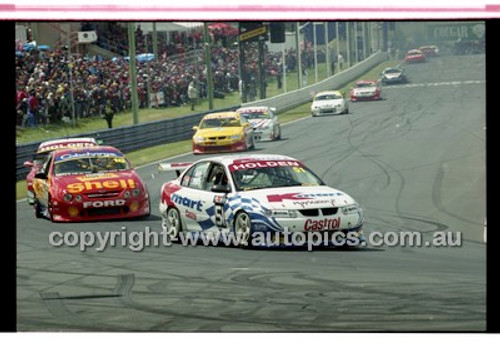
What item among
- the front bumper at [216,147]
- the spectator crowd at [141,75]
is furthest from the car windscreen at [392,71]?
the front bumper at [216,147]

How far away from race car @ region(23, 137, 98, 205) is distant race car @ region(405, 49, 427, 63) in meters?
2.60

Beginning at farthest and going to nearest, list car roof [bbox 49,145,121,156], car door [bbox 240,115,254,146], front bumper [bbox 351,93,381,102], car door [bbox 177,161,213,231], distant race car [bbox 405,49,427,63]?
car door [bbox 177,161,213,231] → front bumper [bbox 351,93,381,102] → car door [bbox 240,115,254,146] → car roof [bbox 49,145,121,156] → distant race car [bbox 405,49,427,63]

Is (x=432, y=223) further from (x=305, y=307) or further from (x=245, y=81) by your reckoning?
(x=245, y=81)

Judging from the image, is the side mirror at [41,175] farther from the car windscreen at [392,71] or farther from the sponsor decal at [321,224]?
the car windscreen at [392,71]

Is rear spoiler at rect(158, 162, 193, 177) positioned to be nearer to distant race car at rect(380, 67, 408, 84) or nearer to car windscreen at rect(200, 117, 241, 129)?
car windscreen at rect(200, 117, 241, 129)

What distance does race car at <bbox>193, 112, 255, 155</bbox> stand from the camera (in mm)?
8125

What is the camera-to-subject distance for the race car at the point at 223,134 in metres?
8.12

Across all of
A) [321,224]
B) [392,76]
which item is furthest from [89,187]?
[392,76]

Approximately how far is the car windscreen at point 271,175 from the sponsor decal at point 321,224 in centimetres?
35

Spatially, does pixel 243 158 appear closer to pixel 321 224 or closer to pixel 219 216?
pixel 219 216

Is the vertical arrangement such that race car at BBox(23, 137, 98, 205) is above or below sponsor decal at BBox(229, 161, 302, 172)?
above

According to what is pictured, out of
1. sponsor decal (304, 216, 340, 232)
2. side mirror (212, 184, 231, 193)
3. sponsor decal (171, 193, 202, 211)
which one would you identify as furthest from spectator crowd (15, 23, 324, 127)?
sponsor decal (304, 216, 340, 232)

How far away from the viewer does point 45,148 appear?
781 cm
